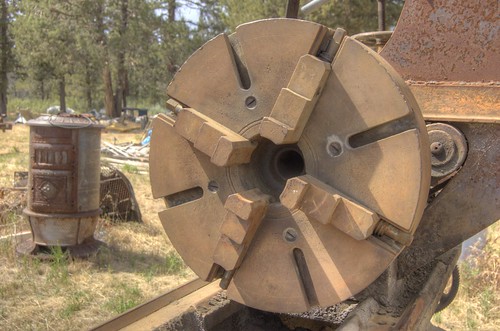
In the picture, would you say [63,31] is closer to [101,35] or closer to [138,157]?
[101,35]

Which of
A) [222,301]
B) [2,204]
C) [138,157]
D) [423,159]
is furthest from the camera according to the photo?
[138,157]

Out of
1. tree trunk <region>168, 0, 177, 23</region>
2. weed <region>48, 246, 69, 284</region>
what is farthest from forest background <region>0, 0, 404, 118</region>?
weed <region>48, 246, 69, 284</region>

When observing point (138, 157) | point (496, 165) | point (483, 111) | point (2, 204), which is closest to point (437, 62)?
point (483, 111)

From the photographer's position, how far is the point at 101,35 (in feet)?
76.3

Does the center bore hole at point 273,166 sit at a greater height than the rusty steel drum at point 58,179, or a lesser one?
greater

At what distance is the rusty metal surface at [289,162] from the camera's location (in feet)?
5.48

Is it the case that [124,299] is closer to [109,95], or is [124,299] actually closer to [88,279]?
[88,279]

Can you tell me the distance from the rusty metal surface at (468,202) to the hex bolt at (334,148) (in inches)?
25.5

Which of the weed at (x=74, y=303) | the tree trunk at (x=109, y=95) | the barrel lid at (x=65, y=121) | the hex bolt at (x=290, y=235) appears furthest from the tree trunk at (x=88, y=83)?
the hex bolt at (x=290, y=235)

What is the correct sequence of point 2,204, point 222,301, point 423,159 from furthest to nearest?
point 2,204 → point 222,301 → point 423,159

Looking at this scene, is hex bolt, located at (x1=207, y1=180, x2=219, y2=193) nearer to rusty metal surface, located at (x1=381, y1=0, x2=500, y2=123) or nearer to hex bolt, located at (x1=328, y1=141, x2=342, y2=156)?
hex bolt, located at (x1=328, y1=141, x2=342, y2=156)

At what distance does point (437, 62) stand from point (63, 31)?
23.6 m

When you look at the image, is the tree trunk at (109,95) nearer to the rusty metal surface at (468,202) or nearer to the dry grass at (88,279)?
the dry grass at (88,279)

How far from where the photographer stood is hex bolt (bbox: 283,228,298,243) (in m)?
1.83
